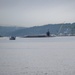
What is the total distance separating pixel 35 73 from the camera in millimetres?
14258

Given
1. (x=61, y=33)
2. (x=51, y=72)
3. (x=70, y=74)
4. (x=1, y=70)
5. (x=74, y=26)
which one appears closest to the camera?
(x=70, y=74)

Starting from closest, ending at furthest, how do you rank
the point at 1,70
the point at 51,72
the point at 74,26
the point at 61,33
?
the point at 51,72
the point at 1,70
the point at 74,26
the point at 61,33

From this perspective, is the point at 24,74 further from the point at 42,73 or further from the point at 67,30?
the point at 67,30

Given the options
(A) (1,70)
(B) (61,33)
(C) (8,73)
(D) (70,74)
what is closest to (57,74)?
(D) (70,74)

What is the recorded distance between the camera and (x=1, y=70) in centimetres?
1555

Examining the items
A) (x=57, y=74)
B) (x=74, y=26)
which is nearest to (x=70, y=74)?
(x=57, y=74)

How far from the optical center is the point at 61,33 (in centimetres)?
18750

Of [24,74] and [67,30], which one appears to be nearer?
[24,74]

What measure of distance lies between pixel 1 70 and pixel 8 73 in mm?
1222

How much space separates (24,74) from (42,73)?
1.08 m

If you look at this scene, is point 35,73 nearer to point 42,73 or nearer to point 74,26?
point 42,73

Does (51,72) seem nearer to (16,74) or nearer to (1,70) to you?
(16,74)

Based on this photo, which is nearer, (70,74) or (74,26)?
(70,74)

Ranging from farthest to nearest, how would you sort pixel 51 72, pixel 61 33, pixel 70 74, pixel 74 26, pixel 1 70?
pixel 61 33, pixel 74 26, pixel 1 70, pixel 51 72, pixel 70 74
